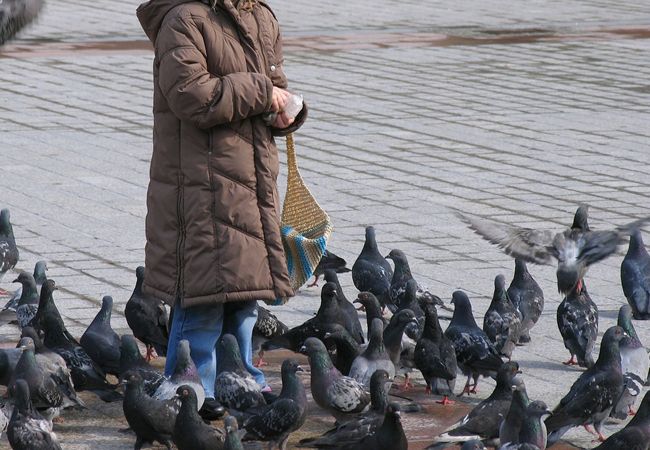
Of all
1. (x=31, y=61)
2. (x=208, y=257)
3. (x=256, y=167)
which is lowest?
(x=31, y=61)

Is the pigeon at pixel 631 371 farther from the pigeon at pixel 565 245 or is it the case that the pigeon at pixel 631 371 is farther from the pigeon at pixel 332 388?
the pigeon at pixel 332 388

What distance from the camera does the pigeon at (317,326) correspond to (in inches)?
274

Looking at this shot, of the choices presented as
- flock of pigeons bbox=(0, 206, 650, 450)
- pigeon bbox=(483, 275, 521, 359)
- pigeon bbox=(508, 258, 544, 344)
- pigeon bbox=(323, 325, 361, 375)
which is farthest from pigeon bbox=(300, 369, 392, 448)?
pigeon bbox=(508, 258, 544, 344)

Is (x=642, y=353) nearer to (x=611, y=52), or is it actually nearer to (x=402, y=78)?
(x=402, y=78)

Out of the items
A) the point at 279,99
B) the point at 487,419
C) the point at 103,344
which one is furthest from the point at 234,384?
the point at 279,99

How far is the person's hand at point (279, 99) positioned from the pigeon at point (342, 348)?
1.43 metres

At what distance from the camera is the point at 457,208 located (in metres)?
10.5

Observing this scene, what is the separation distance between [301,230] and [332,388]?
73 centimetres

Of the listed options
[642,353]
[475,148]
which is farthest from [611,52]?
[642,353]

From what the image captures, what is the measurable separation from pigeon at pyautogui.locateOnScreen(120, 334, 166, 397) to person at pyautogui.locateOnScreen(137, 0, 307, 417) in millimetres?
359

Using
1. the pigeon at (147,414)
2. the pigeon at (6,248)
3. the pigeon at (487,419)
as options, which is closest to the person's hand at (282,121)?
the pigeon at (147,414)

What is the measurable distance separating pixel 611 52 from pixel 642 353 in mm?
12403

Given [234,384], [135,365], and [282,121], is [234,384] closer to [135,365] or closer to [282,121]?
[135,365]

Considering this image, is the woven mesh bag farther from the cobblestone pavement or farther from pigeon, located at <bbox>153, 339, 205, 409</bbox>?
the cobblestone pavement
